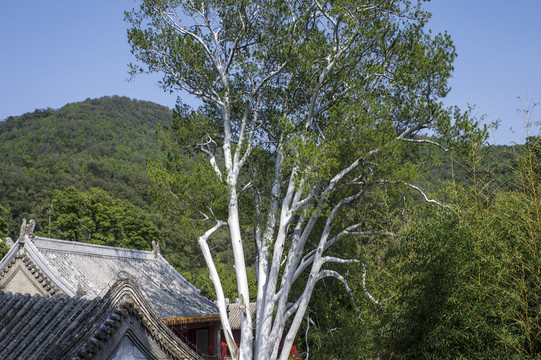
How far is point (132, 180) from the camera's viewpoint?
4184cm

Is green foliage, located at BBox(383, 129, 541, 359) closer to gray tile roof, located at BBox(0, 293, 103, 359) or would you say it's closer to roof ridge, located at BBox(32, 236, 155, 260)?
gray tile roof, located at BBox(0, 293, 103, 359)

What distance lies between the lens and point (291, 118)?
38.3 ft

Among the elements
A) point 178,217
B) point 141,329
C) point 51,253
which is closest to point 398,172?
point 178,217

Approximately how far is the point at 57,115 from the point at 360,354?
223 feet

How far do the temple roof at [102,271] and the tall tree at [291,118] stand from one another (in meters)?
3.65

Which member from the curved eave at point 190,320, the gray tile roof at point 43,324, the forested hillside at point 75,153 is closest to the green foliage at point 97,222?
the forested hillside at point 75,153

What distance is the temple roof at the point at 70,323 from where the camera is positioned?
4469 millimetres

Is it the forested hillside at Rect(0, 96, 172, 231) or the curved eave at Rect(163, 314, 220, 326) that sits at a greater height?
the forested hillside at Rect(0, 96, 172, 231)

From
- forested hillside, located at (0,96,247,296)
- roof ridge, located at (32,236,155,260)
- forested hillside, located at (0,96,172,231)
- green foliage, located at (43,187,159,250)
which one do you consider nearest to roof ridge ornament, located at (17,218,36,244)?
roof ridge, located at (32,236,155,260)

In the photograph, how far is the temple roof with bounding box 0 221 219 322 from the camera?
1304 cm

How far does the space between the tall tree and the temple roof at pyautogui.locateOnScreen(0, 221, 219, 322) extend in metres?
3.65

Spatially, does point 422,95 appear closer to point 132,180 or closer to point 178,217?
point 178,217

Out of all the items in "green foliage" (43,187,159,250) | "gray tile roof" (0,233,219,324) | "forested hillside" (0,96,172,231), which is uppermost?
"forested hillside" (0,96,172,231)

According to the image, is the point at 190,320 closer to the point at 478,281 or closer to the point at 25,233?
the point at 25,233
